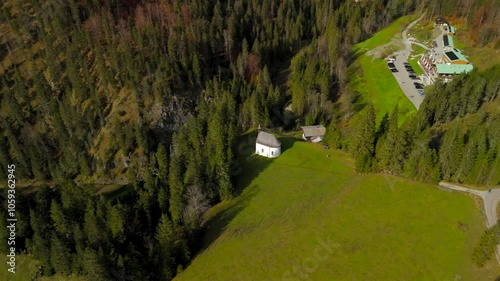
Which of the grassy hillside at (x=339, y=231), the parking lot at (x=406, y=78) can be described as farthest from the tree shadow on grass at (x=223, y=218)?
the parking lot at (x=406, y=78)

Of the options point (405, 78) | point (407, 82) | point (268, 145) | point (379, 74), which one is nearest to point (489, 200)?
point (268, 145)

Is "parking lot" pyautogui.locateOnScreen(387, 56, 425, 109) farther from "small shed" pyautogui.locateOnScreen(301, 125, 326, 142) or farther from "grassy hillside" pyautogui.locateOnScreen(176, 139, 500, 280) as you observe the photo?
"grassy hillside" pyautogui.locateOnScreen(176, 139, 500, 280)

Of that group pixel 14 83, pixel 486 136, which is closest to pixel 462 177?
pixel 486 136

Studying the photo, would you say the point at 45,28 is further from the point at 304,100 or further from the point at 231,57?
the point at 304,100

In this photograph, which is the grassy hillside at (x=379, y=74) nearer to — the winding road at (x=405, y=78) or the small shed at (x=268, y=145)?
the winding road at (x=405, y=78)

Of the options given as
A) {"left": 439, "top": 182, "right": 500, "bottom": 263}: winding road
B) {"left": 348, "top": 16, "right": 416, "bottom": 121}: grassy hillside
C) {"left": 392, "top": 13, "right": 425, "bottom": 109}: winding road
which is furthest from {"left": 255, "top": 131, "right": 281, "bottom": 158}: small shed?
{"left": 392, "top": 13, "right": 425, "bottom": 109}: winding road
